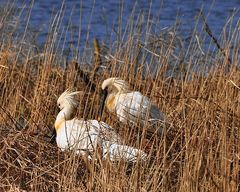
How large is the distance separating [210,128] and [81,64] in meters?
2.73

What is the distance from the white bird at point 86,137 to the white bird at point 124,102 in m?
0.31

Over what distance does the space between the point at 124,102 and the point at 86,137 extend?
45.8 inches

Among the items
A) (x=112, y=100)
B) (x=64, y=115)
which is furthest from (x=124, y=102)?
(x=64, y=115)

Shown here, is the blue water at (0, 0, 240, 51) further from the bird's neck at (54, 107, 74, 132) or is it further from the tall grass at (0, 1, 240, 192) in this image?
the bird's neck at (54, 107, 74, 132)

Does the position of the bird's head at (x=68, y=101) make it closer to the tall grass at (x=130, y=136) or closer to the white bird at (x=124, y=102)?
the tall grass at (x=130, y=136)

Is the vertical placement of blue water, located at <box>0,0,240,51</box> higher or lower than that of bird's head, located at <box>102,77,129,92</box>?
lower

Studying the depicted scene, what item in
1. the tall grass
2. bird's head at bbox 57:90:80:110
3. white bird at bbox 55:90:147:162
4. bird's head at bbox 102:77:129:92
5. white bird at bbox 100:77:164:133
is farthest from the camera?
bird's head at bbox 102:77:129:92

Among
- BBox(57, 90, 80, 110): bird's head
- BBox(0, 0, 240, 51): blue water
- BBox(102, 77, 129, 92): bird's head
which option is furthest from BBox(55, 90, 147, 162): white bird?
BBox(0, 0, 240, 51): blue water

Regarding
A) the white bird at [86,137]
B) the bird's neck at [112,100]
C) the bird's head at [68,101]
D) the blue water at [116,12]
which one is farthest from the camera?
the blue water at [116,12]

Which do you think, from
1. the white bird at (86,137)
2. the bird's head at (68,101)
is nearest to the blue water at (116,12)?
the bird's head at (68,101)

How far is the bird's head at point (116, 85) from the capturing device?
5.92 metres

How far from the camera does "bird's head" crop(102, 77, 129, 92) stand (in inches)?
233

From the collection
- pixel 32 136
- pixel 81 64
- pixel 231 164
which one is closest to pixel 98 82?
pixel 81 64

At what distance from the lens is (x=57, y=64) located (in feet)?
23.6
